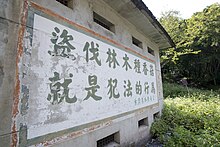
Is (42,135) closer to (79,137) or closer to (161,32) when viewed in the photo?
(79,137)

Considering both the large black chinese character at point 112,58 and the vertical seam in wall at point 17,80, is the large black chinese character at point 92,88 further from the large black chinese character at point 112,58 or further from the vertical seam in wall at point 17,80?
the vertical seam in wall at point 17,80

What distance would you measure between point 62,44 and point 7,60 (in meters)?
0.84

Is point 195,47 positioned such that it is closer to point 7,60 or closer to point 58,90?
point 58,90

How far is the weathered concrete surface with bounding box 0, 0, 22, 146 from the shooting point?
1812 mm

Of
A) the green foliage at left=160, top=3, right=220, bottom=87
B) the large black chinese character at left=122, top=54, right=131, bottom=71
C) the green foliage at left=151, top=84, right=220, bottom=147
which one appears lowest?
the green foliage at left=151, top=84, right=220, bottom=147

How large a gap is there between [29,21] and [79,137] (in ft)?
5.97

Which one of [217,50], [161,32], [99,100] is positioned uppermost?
[217,50]

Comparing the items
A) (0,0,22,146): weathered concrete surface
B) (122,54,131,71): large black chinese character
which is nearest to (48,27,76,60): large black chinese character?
(0,0,22,146): weathered concrete surface

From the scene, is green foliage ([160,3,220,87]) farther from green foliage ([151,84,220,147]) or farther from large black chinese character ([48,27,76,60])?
large black chinese character ([48,27,76,60])

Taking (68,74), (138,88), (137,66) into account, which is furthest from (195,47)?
(68,74)

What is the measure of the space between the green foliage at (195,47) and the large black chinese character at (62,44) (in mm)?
14038

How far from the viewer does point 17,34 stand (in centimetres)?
201

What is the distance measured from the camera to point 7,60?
1.90m

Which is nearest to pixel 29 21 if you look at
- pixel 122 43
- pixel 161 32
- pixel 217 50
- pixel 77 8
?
pixel 77 8
